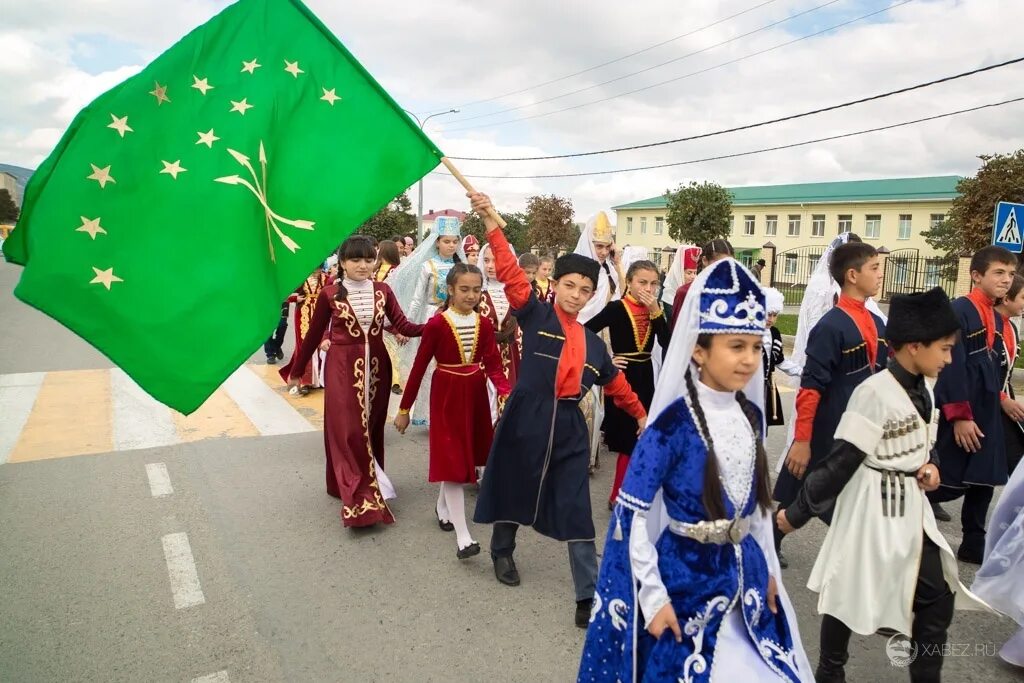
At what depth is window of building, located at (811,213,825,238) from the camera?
56.6 metres

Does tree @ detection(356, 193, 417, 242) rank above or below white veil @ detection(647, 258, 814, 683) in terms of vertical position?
above

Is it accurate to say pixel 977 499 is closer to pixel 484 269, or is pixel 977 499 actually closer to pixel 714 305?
pixel 714 305

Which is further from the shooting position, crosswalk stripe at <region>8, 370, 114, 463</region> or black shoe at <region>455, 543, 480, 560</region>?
crosswalk stripe at <region>8, 370, 114, 463</region>

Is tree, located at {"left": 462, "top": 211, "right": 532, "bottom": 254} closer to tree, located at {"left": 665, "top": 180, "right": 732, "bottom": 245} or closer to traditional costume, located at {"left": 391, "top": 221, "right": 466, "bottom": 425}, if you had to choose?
tree, located at {"left": 665, "top": 180, "right": 732, "bottom": 245}

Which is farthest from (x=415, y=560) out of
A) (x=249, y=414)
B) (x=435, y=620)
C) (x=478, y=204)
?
(x=249, y=414)

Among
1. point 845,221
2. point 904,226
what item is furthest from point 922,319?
point 845,221

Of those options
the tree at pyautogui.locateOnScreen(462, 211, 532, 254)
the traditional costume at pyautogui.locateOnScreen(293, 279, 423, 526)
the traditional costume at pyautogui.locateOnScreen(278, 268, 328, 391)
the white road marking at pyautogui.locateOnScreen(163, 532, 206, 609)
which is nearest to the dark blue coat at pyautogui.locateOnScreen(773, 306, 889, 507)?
the traditional costume at pyautogui.locateOnScreen(293, 279, 423, 526)

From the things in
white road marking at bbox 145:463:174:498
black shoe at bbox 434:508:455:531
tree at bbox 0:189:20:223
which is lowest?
black shoe at bbox 434:508:455:531

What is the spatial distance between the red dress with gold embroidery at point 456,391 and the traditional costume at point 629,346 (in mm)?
866

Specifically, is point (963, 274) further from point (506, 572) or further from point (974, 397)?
point (506, 572)

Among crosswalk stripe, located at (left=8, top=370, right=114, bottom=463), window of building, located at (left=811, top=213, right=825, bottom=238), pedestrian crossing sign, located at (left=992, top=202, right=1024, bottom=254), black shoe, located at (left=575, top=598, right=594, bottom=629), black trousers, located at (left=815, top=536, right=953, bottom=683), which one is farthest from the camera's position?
window of building, located at (left=811, top=213, right=825, bottom=238)

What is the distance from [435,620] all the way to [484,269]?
3.86 meters

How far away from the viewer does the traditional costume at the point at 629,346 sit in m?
5.36

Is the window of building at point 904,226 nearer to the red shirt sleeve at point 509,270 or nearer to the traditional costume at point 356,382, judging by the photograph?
the traditional costume at point 356,382
